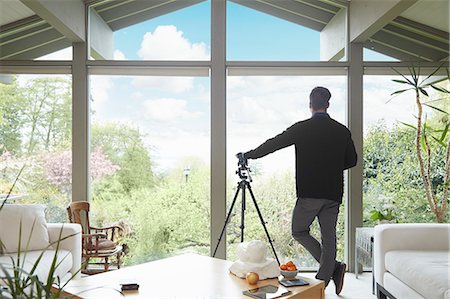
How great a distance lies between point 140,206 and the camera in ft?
17.0

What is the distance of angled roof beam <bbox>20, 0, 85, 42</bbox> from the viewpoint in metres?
3.92

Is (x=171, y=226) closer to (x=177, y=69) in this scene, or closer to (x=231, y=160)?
(x=231, y=160)

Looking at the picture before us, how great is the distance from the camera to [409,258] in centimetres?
331

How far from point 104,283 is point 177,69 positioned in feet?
9.49

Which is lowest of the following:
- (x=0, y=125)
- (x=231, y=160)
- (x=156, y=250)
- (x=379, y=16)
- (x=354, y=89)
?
(x=156, y=250)

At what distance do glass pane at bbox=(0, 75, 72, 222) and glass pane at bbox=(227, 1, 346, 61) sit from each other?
6.29ft

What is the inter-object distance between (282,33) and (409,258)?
2.86 meters

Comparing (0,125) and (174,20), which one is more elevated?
(174,20)

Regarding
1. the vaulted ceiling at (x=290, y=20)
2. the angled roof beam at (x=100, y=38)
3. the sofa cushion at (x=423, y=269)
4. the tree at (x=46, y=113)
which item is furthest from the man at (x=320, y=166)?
the tree at (x=46, y=113)

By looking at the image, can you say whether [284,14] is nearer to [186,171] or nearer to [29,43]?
[186,171]

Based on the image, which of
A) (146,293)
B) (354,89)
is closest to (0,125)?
(146,293)

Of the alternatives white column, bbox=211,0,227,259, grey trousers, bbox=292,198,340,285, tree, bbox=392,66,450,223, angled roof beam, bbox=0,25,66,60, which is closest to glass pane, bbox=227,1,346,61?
white column, bbox=211,0,227,259

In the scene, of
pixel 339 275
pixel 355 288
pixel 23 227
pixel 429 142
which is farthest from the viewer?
pixel 429 142

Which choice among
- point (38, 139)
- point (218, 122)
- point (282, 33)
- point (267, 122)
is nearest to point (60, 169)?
point (38, 139)
